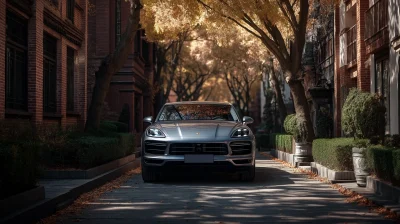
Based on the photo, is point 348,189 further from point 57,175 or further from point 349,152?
point 57,175

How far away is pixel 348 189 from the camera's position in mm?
11258

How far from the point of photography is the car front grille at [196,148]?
12.2m

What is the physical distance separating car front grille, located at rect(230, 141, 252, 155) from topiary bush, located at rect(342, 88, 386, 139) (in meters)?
2.09

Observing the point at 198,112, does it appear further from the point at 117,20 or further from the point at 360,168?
the point at 117,20

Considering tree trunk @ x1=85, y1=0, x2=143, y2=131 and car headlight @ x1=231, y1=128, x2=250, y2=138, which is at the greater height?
tree trunk @ x1=85, y1=0, x2=143, y2=131

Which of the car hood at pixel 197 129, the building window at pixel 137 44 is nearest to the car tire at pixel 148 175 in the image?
the car hood at pixel 197 129

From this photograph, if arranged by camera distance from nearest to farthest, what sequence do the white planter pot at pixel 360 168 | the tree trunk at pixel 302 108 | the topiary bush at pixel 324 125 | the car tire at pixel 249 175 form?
1. the white planter pot at pixel 360 168
2. the car tire at pixel 249 175
3. the tree trunk at pixel 302 108
4. the topiary bush at pixel 324 125

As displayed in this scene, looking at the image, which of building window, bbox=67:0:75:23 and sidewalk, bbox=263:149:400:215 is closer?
sidewalk, bbox=263:149:400:215

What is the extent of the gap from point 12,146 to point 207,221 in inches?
97.9

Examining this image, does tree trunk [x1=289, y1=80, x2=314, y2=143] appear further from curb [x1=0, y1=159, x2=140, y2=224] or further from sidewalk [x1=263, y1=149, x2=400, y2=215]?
curb [x1=0, y1=159, x2=140, y2=224]

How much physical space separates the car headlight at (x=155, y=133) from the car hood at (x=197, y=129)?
0.08 m

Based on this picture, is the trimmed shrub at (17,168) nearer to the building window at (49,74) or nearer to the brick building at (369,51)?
the building window at (49,74)

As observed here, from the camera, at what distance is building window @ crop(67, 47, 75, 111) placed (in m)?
20.9

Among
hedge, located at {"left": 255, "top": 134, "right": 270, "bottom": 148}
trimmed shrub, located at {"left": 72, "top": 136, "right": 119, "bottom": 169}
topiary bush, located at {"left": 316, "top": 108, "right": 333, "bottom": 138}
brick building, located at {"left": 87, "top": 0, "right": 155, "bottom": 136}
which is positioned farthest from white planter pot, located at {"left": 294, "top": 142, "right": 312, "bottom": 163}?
hedge, located at {"left": 255, "top": 134, "right": 270, "bottom": 148}
